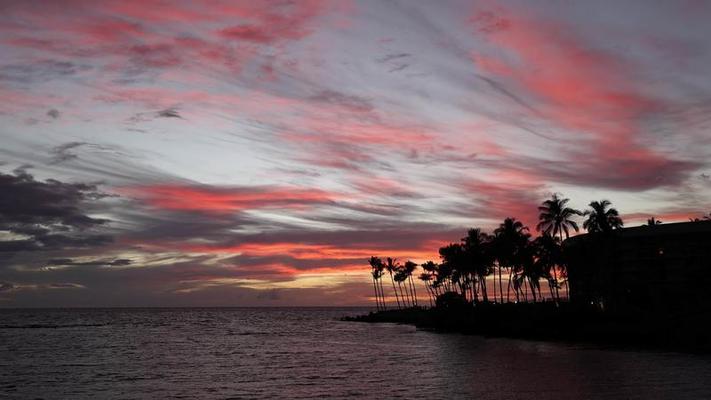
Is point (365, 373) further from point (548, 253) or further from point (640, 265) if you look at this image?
point (640, 265)

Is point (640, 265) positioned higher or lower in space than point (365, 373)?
higher

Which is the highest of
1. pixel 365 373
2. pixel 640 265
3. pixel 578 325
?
pixel 640 265

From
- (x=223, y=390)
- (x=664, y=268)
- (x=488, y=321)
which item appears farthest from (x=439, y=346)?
(x=664, y=268)

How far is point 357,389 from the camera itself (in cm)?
3934

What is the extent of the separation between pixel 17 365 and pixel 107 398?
26.0 meters

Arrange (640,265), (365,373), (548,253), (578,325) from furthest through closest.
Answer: (640,265) → (548,253) → (578,325) → (365,373)

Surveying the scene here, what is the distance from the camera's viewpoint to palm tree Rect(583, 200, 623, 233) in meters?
87.7

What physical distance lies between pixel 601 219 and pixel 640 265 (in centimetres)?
2517

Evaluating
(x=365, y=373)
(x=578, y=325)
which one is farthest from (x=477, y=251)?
(x=365, y=373)

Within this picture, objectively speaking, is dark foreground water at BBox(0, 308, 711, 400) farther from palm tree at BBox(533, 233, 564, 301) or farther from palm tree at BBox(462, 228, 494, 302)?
palm tree at BBox(462, 228, 494, 302)

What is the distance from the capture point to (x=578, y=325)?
79.9 meters

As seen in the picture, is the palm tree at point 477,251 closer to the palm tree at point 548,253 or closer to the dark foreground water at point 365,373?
the palm tree at point 548,253

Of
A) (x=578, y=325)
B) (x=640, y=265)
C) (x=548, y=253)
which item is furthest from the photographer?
(x=640, y=265)

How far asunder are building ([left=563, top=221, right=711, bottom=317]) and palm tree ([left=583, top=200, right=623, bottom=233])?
118 centimetres
